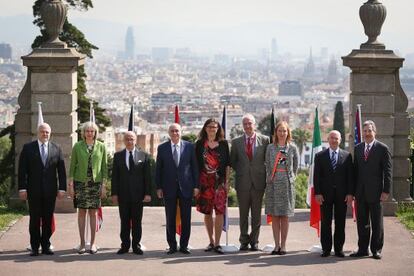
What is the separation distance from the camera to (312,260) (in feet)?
32.2

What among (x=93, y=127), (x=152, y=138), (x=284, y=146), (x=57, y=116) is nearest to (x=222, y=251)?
(x=284, y=146)

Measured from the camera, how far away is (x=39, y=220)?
10109mm

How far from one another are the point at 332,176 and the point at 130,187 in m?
2.27

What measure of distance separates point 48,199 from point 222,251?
2.05 metres

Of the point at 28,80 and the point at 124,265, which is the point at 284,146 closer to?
the point at 124,265

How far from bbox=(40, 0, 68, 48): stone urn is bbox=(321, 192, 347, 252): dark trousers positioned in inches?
193

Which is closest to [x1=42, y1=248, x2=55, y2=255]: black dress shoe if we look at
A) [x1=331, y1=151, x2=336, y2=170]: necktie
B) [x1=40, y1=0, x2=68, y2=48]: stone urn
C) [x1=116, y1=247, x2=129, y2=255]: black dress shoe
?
[x1=116, y1=247, x2=129, y2=255]: black dress shoe

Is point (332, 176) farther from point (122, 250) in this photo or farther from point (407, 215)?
point (407, 215)

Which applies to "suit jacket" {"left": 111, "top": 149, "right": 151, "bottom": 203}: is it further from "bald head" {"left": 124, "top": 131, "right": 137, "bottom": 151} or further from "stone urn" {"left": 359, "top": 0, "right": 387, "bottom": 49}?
"stone urn" {"left": 359, "top": 0, "right": 387, "bottom": 49}

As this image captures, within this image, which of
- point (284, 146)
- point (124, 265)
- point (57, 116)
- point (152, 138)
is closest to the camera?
point (124, 265)

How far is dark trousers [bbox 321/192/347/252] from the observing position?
395 inches

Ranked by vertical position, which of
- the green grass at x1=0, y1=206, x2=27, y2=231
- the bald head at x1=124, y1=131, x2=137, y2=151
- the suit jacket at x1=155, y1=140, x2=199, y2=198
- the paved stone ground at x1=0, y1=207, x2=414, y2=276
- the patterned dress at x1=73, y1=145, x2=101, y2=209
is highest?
the bald head at x1=124, y1=131, x2=137, y2=151

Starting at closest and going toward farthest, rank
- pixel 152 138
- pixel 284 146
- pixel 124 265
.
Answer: pixel 124 265, pixel 284 146, pixel 152 138

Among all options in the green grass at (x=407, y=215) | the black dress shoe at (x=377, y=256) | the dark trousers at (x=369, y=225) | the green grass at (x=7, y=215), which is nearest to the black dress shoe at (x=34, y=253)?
the green grass at (x=7, y=215)
